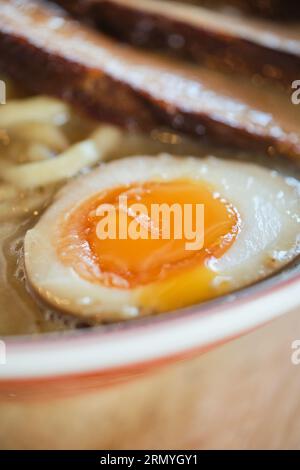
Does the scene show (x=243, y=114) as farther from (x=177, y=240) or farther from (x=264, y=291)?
(x=264, y=291)

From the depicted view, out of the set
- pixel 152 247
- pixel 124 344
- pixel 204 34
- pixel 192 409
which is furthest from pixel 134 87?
pixel 124 344

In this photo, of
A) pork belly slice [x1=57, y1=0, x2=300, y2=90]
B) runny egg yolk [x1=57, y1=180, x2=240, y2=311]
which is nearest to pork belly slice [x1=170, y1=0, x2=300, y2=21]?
pork belly slice [x1=57, y1=0, x2=300, y2=90]

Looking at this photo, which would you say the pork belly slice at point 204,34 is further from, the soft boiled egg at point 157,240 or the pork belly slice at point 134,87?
the soft boiled egg at point 157,240

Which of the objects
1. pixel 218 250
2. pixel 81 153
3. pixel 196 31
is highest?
pixel 196 31

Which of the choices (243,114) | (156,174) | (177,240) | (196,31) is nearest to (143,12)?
(196,31)

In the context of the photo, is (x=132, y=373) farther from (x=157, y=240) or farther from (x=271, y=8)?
(x=271, y=8)

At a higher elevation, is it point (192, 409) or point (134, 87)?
point (134, 87)
